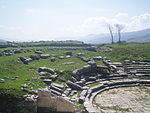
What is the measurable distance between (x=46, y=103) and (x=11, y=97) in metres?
2.71

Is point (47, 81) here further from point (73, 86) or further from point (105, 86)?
point (105, 86)

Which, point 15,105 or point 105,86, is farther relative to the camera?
point 105,86

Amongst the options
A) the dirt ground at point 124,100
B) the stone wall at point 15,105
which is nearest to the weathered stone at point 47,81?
the dirt ground at point 124,100

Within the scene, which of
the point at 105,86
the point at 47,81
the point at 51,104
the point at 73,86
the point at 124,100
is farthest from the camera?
the point at 105,86

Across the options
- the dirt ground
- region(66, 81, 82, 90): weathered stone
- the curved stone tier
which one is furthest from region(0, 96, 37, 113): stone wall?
region(66, 81, 82, 90): weathered stone

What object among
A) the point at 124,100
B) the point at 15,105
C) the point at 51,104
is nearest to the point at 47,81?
the point at 51,104

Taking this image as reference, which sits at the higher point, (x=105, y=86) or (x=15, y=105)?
(x=15, y=105)

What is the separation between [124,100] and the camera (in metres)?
19.7

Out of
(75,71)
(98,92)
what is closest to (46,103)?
(98,92)

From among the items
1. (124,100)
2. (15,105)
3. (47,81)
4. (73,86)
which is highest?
(47,81)

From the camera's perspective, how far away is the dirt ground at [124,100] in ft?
57.3

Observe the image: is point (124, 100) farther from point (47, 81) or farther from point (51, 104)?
point (47, 81)

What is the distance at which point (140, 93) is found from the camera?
2191 centimetres

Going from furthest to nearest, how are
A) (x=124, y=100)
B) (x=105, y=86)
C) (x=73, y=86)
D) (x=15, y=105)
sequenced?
(x=105, y=86) < (x=73, y=86) < (x=124, y=100) < (x=15, y=105)
